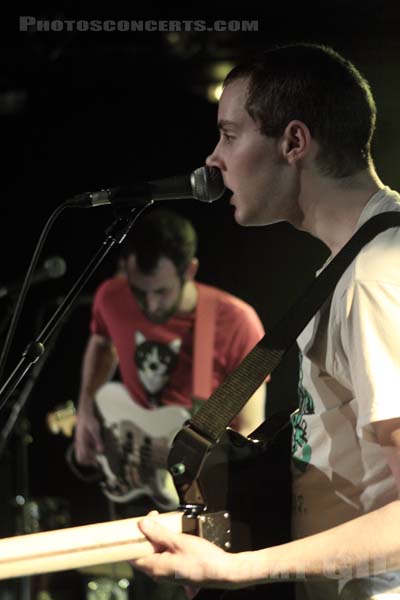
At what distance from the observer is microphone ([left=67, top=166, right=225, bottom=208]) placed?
1.43m

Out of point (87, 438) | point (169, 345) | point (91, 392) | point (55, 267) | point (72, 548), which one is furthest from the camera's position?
point (91, 392)

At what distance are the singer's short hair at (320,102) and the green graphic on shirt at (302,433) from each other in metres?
0.36

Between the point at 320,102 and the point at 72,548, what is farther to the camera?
the point at 320,102

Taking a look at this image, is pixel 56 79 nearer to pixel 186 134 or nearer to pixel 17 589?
pixel 186 134

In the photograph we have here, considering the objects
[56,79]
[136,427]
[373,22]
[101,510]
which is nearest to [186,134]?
[56,79]

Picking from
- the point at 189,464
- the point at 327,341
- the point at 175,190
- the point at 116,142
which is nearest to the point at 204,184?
the point at 175,190

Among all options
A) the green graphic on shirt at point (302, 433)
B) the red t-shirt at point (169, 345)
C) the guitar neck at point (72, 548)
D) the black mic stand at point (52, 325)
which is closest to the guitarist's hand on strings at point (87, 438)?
the red t-shirt at point (169, 345)

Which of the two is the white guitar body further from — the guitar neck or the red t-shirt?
the guitar neck

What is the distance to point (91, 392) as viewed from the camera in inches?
149

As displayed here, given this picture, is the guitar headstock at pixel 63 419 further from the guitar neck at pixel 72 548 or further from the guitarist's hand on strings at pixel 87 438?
the guitar neck at pixel 72 548

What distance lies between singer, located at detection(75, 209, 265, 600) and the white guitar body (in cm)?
3

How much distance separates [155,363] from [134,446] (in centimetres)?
38

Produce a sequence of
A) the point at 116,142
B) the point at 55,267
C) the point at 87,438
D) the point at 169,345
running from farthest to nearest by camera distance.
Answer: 1. the point at 116,142
2. the point at 87,438
3. the point at 169,345
4. the point at 55,267

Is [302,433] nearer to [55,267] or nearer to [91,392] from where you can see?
[55,267]
